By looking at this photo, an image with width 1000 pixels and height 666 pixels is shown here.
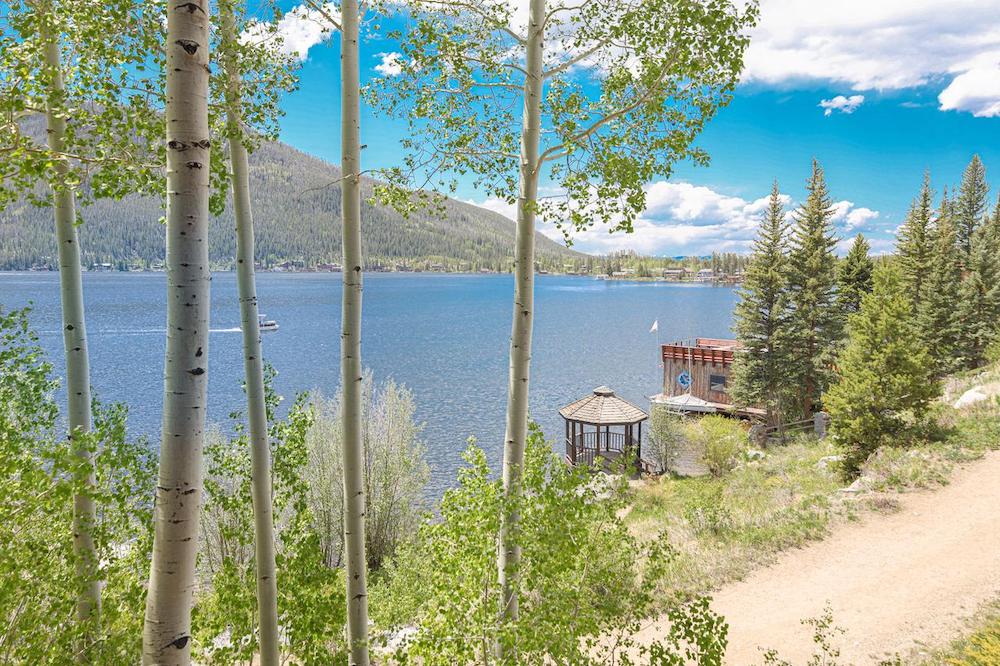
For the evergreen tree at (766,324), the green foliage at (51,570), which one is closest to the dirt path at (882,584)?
the green foliage at (51,570)

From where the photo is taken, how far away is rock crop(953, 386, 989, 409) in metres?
18.3

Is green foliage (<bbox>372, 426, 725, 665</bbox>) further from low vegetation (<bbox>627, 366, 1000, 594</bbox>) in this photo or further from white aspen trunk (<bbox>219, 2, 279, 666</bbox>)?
low vegetation (<bbox>627, 366, 1000, 594</bbox>)

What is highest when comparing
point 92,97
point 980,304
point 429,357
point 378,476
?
point 92,97

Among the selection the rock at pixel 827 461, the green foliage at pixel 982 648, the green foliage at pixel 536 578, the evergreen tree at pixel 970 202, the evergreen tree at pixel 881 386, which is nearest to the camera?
the green foliage at pixel 536 578

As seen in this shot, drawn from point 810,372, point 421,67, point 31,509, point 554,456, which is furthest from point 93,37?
point 810,372

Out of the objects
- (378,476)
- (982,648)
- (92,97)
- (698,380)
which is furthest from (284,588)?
(698,380)

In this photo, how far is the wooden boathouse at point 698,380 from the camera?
98.2 ft

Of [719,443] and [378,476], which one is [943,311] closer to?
[719,443]

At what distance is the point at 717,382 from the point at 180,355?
31948 millimetres

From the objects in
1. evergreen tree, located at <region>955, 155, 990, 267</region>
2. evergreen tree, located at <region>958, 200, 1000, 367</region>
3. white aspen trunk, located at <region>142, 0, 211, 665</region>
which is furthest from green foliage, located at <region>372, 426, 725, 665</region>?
evergreen tree, located at <region>955, 155, 990, 267</region>

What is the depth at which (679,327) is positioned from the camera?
77.8m

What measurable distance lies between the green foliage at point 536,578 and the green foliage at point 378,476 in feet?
39.1

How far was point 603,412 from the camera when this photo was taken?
21.3 meters

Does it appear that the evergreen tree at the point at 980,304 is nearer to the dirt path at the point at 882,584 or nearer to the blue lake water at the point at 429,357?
the blue lake water at the point at 429,357
